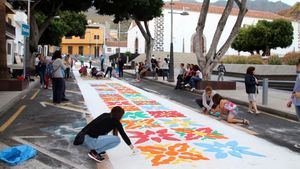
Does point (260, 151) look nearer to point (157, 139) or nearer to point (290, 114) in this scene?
point (157, 139)

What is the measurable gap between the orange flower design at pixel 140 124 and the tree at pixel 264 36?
54.9 m

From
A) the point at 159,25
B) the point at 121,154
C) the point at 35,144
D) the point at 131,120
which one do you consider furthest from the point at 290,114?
the point at 159,25

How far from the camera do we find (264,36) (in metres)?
62.5

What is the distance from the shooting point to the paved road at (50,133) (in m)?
6.66

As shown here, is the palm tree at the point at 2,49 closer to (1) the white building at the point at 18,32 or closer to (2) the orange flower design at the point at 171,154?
(2) the orange flower design at the point at 171,154

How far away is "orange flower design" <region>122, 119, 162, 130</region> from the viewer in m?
9.84

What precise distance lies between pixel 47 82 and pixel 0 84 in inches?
125

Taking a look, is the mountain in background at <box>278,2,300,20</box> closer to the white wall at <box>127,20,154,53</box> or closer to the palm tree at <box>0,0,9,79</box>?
the white wall at <box>127,20,154,53</box>

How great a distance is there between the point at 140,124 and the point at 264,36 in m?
56.0

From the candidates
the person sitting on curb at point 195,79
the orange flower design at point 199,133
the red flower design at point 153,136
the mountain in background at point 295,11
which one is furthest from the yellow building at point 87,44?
the red flower design at point 153,136

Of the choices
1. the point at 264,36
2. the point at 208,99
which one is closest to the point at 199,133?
the point at 208,99

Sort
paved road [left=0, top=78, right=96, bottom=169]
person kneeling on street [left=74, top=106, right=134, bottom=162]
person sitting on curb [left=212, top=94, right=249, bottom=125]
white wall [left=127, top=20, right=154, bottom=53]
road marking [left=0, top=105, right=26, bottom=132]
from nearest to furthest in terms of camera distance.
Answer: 1. person kneeling on street [left=74, top=106, right=134, bottom=162]
2. paved road [left=0, top=78, right=96, bottom=169]
3. road marking [left=0, top=105, right=26, bottom=132]
4. person sitting on curb [left=212, top=94, right=249, bottom=125]
5. white wall [left=127, top=20, right=154, bottom=53]

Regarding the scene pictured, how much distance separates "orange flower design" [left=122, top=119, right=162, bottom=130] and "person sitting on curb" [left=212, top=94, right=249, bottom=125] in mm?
1925

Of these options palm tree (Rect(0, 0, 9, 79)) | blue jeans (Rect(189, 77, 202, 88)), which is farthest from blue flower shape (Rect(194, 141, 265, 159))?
blue jeans (Rect(189, 77, 202, 88))
